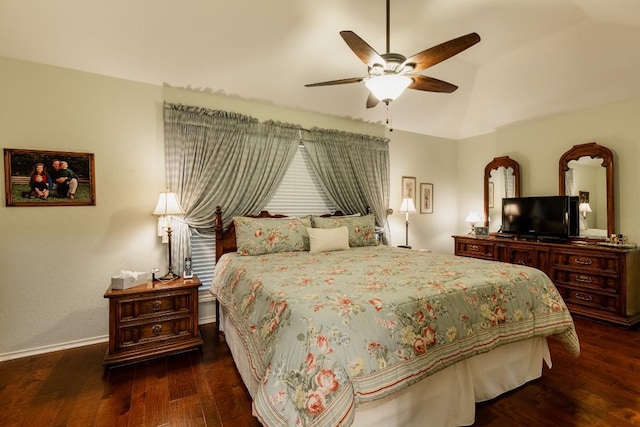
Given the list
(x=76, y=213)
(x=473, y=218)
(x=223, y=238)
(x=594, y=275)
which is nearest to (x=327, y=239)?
→ (x=223, y=238)

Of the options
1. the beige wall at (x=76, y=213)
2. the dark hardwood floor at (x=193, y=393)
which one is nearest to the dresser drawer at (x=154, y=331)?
the dark hardwood floor at (x=193, y=393)

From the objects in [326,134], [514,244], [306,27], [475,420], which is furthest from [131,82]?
[514,244]

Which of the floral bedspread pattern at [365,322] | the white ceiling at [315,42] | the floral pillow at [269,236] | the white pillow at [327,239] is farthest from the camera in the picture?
the white pillow at [327,239]

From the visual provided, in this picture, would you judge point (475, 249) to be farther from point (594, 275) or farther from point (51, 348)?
point (51, 348)

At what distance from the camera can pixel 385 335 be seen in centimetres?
144

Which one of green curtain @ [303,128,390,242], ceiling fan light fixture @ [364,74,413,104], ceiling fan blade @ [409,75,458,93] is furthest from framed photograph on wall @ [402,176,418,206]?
ceiling fan light fixture @ [364,74,413,104]

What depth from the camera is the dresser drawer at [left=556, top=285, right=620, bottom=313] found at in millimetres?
3289

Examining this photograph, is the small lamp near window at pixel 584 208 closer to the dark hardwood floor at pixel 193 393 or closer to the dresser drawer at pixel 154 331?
the dark hardwood floor at pixel 193 393

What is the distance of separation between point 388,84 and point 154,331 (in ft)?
8.73

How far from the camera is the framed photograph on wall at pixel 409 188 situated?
4.94 meters

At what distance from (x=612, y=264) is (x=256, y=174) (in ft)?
13.1

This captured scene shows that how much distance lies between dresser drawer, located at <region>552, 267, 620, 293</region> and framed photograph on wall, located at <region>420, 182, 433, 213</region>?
6.44 ft

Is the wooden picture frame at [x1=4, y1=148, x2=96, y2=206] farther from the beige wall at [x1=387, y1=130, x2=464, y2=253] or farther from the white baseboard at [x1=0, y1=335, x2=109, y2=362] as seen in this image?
the beige wall at [x1=387, y1=130, x2=464, y2=253]

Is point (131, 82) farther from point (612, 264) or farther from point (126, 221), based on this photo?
point (612, 264)
